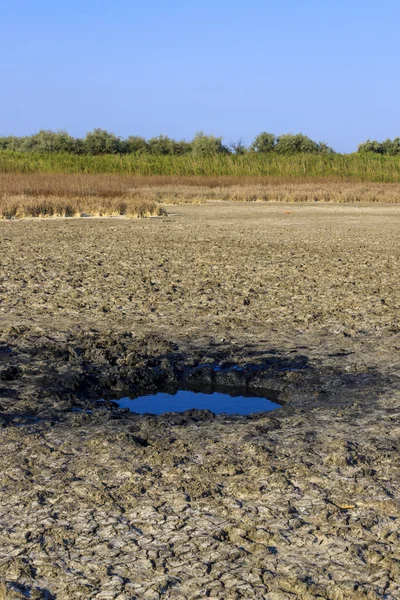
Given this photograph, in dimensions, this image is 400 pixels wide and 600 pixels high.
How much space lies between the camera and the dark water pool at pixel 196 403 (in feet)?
16.8

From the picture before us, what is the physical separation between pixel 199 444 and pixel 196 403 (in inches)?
40.9

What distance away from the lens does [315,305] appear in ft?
27.0

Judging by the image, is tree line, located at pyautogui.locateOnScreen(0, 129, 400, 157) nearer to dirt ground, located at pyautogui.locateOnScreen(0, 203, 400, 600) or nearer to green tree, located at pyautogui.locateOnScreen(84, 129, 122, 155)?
green tree, located at pyautogui.locateOnScreen(84, 129, 122, 155)

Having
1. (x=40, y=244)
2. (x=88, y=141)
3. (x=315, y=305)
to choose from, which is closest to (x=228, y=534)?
(x=315, y=305)

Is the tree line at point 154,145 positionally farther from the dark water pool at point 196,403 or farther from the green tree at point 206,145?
the dark water pool at point 196,403

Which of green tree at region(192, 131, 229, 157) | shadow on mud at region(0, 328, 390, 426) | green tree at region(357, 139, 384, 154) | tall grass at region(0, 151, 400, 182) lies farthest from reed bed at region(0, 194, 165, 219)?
green tree at region(357, 139, 384, 154)

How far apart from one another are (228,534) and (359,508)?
561 millimetres

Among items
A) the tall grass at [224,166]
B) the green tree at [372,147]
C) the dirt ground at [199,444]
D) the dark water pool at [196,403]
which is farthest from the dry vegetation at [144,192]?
the green tree at [372,147]

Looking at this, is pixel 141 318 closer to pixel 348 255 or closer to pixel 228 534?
pixel 228 534

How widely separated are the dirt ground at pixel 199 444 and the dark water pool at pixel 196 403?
0.14 metres

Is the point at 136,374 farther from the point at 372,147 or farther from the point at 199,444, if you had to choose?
the point at 372,147

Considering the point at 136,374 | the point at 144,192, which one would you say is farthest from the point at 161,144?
the point at 136,374

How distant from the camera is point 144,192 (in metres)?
29.0

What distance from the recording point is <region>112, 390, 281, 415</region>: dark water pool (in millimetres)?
5105
